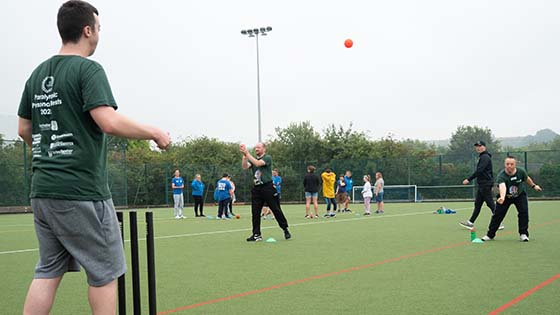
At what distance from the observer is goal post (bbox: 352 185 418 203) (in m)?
43.1

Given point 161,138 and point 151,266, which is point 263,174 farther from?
point 161,138

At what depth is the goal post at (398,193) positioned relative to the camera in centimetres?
4312

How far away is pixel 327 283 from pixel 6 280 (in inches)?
162

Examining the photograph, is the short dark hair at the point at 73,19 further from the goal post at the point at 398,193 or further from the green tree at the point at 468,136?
the green tree at the point at 468,136

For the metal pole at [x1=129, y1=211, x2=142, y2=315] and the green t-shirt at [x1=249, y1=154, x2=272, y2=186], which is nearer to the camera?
the metal pole at [x1=129, y1=211, x2=142, y2=315]

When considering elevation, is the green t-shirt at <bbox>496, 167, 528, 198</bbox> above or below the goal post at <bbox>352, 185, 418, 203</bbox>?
above

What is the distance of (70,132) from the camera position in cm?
360

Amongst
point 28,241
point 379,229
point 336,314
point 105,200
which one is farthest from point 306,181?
point 105,200

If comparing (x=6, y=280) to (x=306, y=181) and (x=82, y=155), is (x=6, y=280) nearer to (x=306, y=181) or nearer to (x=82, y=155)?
(x=82, y=155)

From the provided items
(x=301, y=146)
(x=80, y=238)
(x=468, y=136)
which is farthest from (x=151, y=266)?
(x=468, y=136)

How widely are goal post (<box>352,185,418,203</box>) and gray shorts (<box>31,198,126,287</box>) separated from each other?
40036mm

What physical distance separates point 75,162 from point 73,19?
2.59 feet

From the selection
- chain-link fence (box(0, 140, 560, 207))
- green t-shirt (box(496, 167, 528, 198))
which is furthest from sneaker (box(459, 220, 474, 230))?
chain-link fence (box(0, 140, 560, 207))

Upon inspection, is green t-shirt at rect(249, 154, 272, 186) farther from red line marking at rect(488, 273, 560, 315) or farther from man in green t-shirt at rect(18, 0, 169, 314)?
man in green t-shirt at rect(18, 0, 169, 314)
